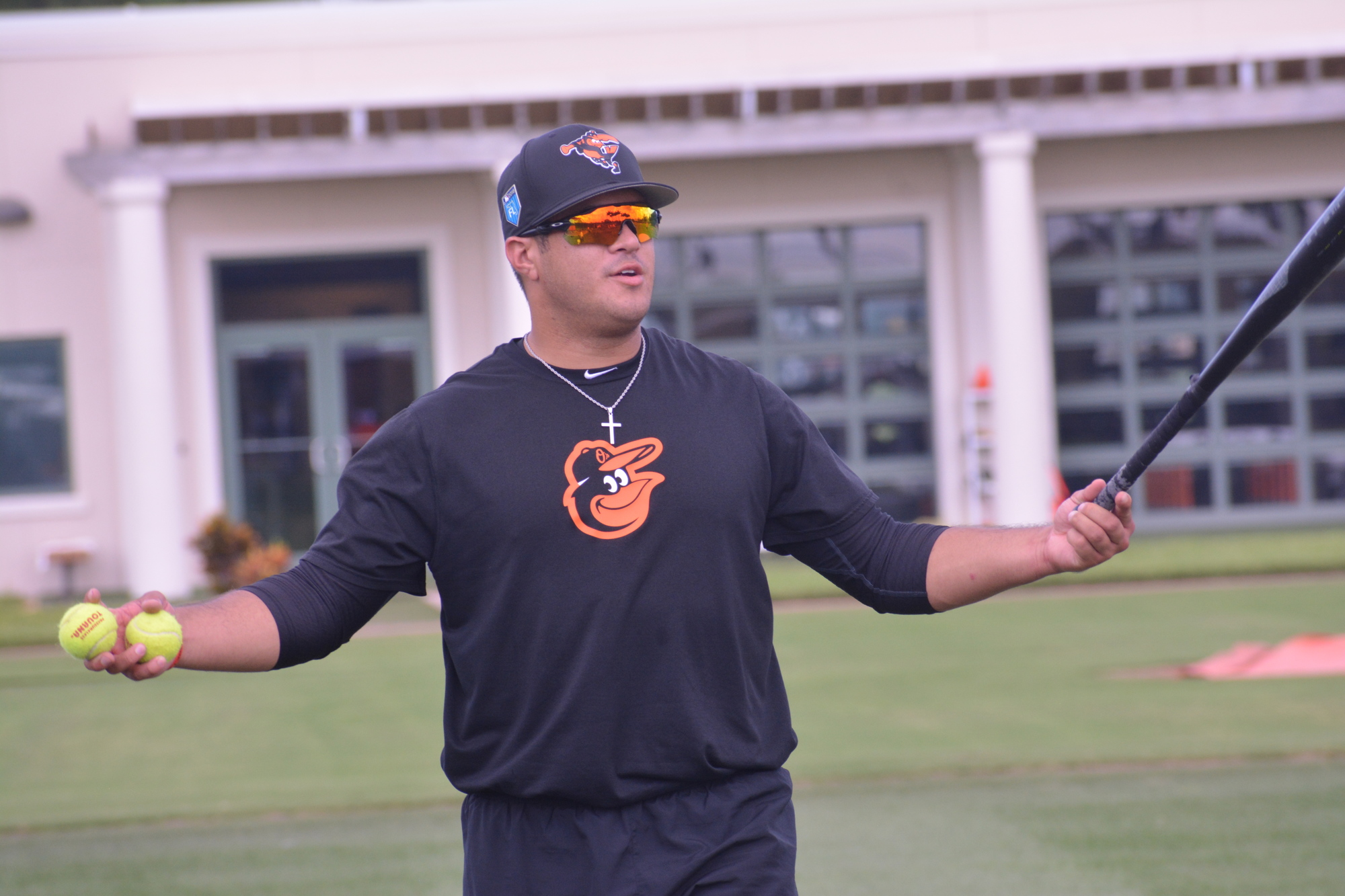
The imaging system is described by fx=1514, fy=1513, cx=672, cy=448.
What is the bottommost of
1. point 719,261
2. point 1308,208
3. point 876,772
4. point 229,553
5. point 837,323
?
point 876,772

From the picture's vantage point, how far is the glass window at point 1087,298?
16.6m

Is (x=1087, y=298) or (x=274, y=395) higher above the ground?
(x=1087, y=298)

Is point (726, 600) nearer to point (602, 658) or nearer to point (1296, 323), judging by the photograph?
point (602, 658)

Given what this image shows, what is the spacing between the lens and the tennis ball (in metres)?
2.44

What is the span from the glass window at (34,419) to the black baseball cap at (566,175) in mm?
13886

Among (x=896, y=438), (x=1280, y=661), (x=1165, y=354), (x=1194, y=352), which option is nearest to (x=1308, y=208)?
(x=1194, y=352)

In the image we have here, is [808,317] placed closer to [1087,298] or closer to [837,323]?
[837,323]

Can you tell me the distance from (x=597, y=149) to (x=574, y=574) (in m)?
0.82

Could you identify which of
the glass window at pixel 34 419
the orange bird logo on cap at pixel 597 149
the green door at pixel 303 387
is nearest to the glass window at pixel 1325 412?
the green door at pixel 303 387

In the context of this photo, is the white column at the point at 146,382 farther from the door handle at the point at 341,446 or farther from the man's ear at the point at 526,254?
the man's ear at the point at 526,254

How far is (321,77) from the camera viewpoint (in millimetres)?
15578

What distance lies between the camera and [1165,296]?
16.6 m

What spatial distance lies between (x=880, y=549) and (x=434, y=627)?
9.32 meters

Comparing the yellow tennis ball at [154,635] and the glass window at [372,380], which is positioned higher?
the glass window at [372,380]
